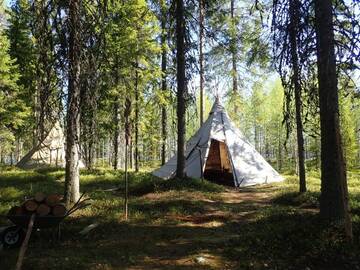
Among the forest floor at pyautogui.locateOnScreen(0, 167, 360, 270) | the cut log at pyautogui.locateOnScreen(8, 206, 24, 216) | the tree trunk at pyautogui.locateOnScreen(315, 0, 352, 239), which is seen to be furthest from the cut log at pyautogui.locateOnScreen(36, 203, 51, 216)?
the tree trunk at pyautogui.locateOnScreen(315, 0, 352, 239)

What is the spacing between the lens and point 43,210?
7.45 meters

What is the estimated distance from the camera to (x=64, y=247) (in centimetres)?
749

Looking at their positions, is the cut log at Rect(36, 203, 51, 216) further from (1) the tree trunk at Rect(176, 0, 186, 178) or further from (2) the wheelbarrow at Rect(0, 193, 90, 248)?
(1) the tree trunk at Rect(176, 0, 186, 178)

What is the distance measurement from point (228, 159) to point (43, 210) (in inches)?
484

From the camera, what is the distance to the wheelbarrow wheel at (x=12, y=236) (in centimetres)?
758

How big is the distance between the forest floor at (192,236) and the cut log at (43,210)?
67 centimetres

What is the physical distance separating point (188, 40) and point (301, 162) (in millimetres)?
5598

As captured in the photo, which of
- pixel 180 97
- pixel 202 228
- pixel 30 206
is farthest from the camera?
pixel 180 97

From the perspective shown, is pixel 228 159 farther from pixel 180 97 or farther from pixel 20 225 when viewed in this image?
pixel 20 225

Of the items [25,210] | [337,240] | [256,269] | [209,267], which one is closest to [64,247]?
[25,210]

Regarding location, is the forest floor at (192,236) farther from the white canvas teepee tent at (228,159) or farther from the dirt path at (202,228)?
the white canvas teepee tent at (228,159)

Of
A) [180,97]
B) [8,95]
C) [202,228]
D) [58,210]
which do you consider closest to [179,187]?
[180,97]

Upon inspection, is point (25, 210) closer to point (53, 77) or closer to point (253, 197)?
point (53, 77)

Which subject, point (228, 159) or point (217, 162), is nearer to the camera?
point (228, 159)
